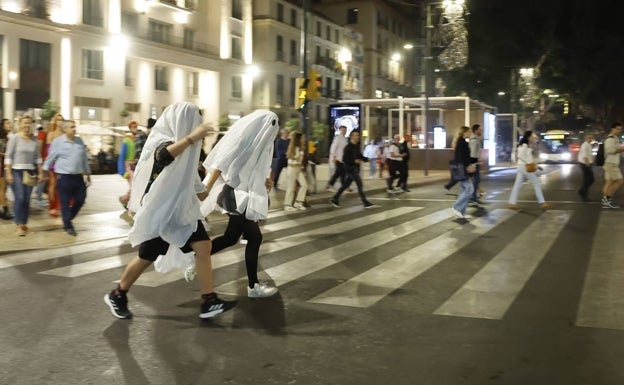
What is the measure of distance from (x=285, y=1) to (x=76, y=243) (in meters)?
48.9

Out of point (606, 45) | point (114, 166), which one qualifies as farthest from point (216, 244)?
point (606, 45)

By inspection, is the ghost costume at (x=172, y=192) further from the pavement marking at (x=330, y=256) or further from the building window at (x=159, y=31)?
the building window at (x=159, y=31)

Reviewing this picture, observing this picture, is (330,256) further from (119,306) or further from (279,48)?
(279,48)

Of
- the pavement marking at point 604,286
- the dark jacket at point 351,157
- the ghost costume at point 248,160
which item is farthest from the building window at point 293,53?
the ghost costume at point 248,160

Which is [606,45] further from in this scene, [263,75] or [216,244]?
[216,244]

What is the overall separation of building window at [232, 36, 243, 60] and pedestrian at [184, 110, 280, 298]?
144 ft

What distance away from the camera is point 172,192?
514cm

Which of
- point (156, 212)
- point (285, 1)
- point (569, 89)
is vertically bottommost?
point (156, 212)

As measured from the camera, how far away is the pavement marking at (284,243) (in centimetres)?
687

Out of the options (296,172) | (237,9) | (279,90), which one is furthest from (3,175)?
(279,90)

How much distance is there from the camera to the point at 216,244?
6.37m

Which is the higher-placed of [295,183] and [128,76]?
[128,76]

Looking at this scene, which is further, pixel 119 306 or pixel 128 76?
pixel 128 76

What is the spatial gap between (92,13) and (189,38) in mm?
9494
